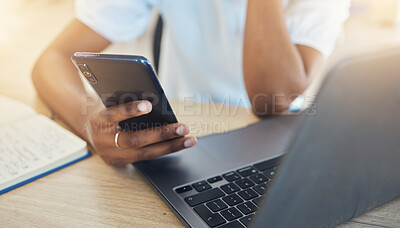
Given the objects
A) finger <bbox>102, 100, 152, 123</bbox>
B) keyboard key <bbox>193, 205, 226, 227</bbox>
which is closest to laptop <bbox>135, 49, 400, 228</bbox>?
keyboard key <bbox>193, 205, 226, 227</bbox>

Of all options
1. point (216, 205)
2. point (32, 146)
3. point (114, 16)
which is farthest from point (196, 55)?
point (216, 205)

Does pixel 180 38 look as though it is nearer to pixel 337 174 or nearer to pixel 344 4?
pixel 344 4

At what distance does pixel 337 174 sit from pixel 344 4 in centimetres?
70

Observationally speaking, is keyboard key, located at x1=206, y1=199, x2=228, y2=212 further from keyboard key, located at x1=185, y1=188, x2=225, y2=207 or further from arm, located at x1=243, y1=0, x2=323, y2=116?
arm, located at x1=243, y1=0, x2=323, y2=116

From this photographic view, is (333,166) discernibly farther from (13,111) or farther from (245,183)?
(13,111)

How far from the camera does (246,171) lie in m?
0.53

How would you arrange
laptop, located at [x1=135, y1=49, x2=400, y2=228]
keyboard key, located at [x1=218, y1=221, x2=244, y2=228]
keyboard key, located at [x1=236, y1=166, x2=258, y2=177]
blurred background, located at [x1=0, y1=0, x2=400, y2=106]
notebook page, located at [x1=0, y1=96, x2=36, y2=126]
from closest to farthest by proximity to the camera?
laptop, located at [x1=135, y1=49, x2=400, y2=228] < keyboard key, located at [x1=218, y1=221, x2=244, y2=228] < keyboard key, located at [x1=236, y1=166, x2=258, y2=177] < notebook page, located at [x1=0, y1=96, x2=36, y2=126] < blurred background, located at [x1=0, y1=0, x2=400, y2=106]

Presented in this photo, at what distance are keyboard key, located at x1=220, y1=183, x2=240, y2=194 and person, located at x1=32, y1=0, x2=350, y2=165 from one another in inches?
3.8

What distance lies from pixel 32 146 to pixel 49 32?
2.97 feet

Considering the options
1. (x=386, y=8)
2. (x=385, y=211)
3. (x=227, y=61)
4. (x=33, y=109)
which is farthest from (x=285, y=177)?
(x=386, y=8)

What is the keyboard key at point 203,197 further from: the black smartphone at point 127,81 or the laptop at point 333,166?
the black smartphone at point 127,81

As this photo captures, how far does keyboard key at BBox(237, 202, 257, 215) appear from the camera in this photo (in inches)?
17.3

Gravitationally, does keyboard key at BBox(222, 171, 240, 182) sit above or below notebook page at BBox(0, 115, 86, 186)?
below

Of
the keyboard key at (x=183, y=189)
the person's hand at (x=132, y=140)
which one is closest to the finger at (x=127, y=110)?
the person's hand at (x=132, y=140)
